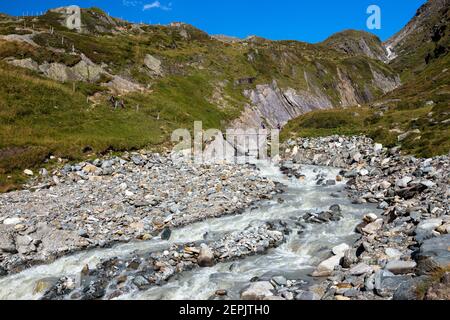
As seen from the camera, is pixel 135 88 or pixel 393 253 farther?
pixel 135 88

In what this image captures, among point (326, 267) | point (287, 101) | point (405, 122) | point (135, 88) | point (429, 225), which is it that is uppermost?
point (287, 101)

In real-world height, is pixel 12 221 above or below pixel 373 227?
above

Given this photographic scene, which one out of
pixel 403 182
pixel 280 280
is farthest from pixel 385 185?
pixel 280 280

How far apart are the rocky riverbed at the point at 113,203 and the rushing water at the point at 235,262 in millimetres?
986

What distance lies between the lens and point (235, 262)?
58.1 ft

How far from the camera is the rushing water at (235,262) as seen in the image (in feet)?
51.1

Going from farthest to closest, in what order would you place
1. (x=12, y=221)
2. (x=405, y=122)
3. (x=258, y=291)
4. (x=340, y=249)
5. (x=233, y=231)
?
(x=405, y=122), (x=12, y=221), (x=233, y=231), (x=340, y=249), (x=258, y=291)

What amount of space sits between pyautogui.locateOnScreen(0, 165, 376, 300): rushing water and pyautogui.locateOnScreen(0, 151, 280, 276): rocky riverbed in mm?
986

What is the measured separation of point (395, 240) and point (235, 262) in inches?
298

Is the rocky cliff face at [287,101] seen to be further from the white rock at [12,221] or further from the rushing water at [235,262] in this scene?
the white rock at [12,221]

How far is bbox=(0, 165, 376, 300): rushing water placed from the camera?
1557 cm

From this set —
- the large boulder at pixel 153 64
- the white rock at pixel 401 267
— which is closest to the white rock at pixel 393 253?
the white rock at pixel 401 267

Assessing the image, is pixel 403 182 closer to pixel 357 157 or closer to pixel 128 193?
pixel 357 157

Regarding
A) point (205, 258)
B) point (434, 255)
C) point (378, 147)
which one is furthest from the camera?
point (378, 147)
